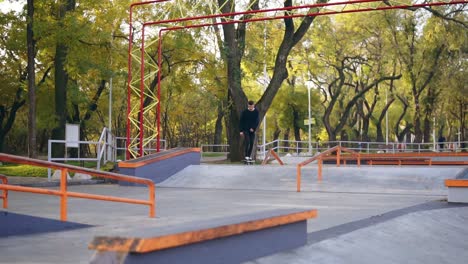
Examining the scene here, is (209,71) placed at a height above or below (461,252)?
above

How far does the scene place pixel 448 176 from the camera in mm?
15359

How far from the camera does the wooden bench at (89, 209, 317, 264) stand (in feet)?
12.9

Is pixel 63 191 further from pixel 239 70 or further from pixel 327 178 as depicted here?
pixel 239 70

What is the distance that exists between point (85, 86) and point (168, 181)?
82.9 feet

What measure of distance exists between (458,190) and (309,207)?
2651 millimetres

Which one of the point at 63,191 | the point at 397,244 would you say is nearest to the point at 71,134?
the point at 63,191

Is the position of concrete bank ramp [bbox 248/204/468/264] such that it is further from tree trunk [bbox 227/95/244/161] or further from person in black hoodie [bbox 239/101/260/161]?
tree trunk [bbox 227/95/244/161]

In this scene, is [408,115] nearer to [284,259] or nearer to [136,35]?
[136,35]

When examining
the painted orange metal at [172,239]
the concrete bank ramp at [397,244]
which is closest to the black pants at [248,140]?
the concrete bank ramp at [397,244]

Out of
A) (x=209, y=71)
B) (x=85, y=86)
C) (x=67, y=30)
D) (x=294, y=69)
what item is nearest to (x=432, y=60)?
(x=294, y=69)

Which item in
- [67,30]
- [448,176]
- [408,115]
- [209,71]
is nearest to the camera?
[448,176]

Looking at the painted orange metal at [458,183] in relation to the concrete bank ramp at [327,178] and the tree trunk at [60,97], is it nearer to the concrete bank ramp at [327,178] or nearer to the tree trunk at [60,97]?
the concrete bank ramp at [327,178]

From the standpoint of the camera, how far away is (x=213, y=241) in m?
4.72

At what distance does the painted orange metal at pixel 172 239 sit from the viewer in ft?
12.8
